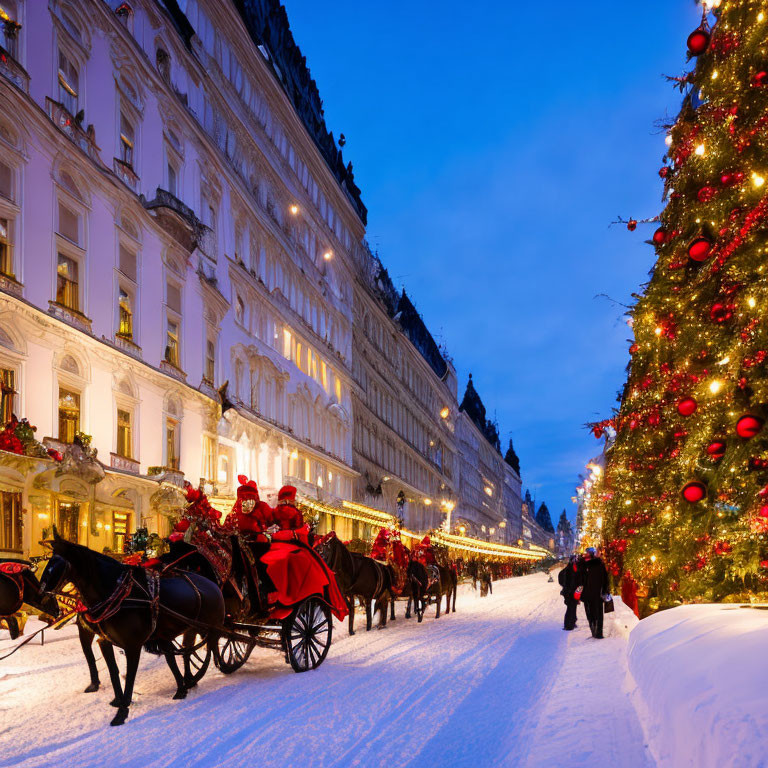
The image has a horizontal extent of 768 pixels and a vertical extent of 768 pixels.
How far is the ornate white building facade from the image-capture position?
20.5 m

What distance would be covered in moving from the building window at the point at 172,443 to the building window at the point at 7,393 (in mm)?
8310

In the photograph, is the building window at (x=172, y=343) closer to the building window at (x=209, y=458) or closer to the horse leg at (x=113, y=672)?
the building window at (x=209, y=458)

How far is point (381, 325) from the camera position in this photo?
64000 millimetres

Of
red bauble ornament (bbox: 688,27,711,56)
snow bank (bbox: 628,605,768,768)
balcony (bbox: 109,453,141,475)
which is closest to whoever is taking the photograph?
snow bank (bbox: 628,605,768,768)

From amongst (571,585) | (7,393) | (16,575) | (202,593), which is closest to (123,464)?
(7,393)

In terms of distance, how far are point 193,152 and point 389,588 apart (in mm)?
19913

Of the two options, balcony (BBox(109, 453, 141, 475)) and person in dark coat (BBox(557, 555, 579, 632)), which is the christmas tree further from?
balcony (BBox(109, 453, 141, 475))

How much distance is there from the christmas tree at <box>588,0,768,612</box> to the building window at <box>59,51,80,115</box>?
17.2 m

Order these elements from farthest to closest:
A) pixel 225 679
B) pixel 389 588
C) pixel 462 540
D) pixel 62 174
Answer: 1. pixel 462 540
2. pixel 62 174
3. pixel 389 588
4. pixel 225 679

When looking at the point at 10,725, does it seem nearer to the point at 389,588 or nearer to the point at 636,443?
the point at 636,443

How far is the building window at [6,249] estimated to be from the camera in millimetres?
19594

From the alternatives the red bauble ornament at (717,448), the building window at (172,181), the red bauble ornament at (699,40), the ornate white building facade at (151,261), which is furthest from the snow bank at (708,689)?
the building window at (172,181)

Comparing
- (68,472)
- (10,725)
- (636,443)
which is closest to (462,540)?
(68,472)

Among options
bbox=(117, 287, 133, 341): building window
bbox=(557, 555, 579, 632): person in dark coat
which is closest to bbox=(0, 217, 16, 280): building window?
bbox=(117, 287, 133, 341): building window
